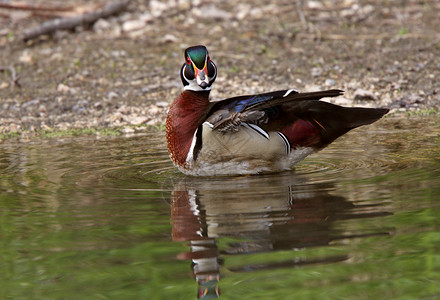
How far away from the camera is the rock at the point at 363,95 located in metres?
8.96

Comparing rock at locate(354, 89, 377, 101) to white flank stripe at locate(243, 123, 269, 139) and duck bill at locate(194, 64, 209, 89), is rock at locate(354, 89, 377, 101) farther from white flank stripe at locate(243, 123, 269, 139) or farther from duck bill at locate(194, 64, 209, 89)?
white flank stripe at locate(243, 123, 269, 139)

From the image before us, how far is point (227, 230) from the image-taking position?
13.2ft

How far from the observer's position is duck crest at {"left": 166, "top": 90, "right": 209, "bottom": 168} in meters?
5.80

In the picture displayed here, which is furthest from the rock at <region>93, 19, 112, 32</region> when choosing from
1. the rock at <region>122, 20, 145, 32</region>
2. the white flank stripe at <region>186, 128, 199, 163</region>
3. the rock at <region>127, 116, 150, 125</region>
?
the white flank stripe at <region>186, 128, 199, 163</region>

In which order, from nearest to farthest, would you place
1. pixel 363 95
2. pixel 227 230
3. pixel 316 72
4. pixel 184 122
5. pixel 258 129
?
pixel 227 230 → pixel 258 129 → pixel 184 122 → pixel 363 95 → pixel 316 72

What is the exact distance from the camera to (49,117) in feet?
30.5

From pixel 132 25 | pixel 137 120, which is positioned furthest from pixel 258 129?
pixel 132 25

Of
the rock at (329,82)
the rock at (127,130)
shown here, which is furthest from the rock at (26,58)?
the rock at (329,82)

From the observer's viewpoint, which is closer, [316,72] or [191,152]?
[191,152]

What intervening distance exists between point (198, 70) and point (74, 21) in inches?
254

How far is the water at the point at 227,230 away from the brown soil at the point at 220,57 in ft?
9.94

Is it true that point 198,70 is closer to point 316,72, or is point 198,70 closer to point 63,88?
point 316,72

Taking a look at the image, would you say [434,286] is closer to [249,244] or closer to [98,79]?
[249,244]

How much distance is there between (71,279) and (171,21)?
9.15 meters
